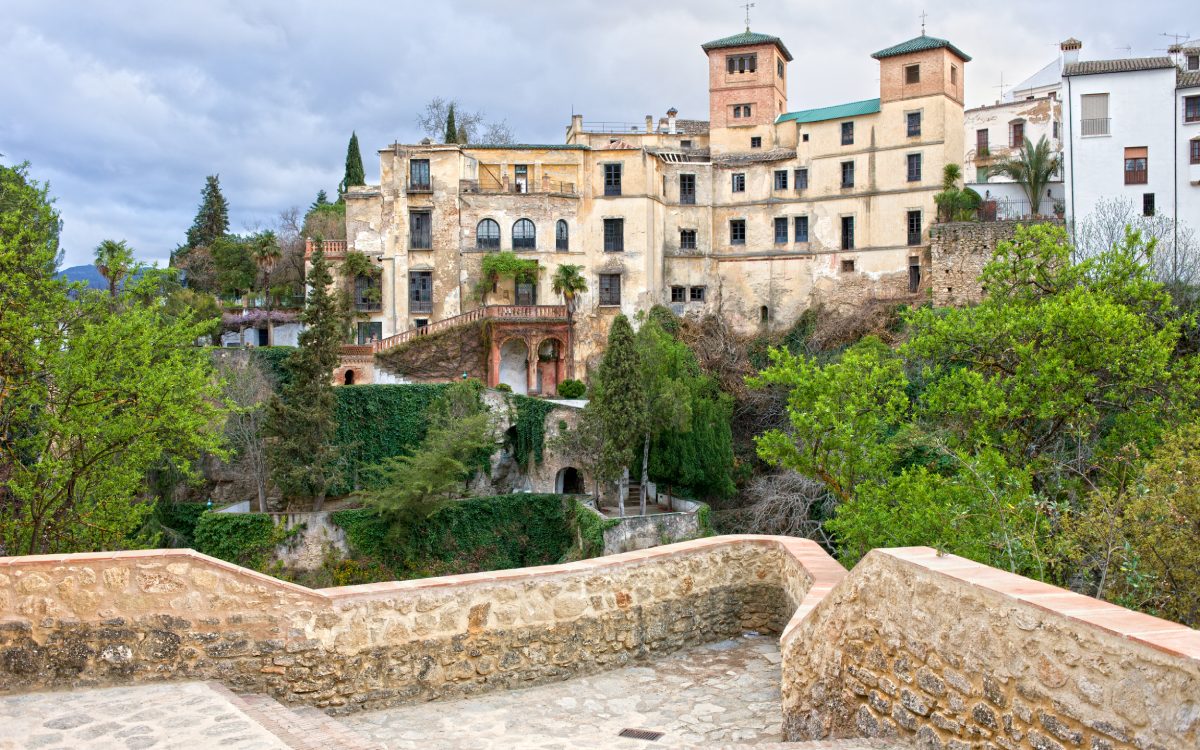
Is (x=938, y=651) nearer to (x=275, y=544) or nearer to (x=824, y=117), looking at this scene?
(x=275, y=544)

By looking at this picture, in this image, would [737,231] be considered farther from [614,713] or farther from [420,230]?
[614,713]

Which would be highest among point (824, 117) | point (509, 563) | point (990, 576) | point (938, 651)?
point (824, 117)

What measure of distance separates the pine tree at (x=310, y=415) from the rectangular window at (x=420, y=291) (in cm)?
1142

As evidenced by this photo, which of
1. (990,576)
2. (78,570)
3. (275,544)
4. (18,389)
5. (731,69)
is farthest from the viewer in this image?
(731,69)

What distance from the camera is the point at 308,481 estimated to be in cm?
3069

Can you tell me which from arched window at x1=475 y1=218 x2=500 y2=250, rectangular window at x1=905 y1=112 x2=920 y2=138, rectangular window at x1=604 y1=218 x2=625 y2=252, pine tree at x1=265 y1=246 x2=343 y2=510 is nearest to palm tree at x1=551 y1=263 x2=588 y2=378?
rectangular window at x1=604 y1=218 x2=625 y2=252

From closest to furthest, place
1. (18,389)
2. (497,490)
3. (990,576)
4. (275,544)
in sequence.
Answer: (990,576)
(18,389)
(275,544)
(497,490)

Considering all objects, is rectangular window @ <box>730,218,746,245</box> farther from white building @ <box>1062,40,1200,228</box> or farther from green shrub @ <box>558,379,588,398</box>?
white building @ <box>1062,40,1200,228</box>

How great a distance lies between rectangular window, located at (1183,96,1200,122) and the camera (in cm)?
3612

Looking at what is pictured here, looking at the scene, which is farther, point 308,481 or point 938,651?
point 308,481

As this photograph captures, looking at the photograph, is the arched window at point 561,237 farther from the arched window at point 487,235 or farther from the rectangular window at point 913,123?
the rectangular window at point 913,123

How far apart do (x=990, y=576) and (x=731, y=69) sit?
Answer: 4362 cm

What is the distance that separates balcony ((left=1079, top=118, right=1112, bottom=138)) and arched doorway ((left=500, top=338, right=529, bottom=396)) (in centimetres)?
2230

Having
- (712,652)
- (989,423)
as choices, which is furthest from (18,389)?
(989,423)
